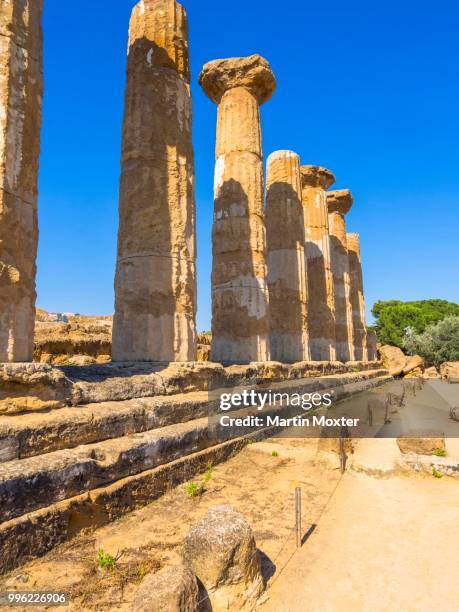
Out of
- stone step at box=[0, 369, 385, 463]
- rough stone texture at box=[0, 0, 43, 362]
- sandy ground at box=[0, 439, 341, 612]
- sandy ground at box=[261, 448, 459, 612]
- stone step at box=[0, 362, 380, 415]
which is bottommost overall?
sandy ground at box=[261, 448, 459, 612]

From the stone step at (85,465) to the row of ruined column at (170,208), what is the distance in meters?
1.34

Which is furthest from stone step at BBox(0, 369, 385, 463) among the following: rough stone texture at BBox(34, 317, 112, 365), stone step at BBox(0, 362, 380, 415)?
rough stone texture at BBox(34, 317, 112, 365)

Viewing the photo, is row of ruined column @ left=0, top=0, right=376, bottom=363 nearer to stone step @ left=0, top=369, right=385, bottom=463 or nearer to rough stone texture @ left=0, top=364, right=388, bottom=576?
stone step @ left=0, top=369, right=385, bottom=463

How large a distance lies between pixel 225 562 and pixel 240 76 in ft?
37.7

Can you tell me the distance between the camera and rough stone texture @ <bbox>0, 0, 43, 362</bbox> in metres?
4.36

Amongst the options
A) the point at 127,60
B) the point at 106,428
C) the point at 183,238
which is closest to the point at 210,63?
the point at 127,60

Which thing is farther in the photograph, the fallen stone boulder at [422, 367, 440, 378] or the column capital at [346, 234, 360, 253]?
the fallen stone boulder at [422, 367, 440, 378]

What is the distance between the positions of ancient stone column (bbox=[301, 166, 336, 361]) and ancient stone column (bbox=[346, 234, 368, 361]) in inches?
294

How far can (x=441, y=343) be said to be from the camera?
31859 millimetres

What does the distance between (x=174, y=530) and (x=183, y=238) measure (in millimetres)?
4795

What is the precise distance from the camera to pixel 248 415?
7.38 m

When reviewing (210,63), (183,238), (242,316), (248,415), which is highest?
(210,63)

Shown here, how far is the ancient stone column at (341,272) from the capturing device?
2008 cm

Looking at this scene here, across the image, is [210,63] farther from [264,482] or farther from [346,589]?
[346,589]
